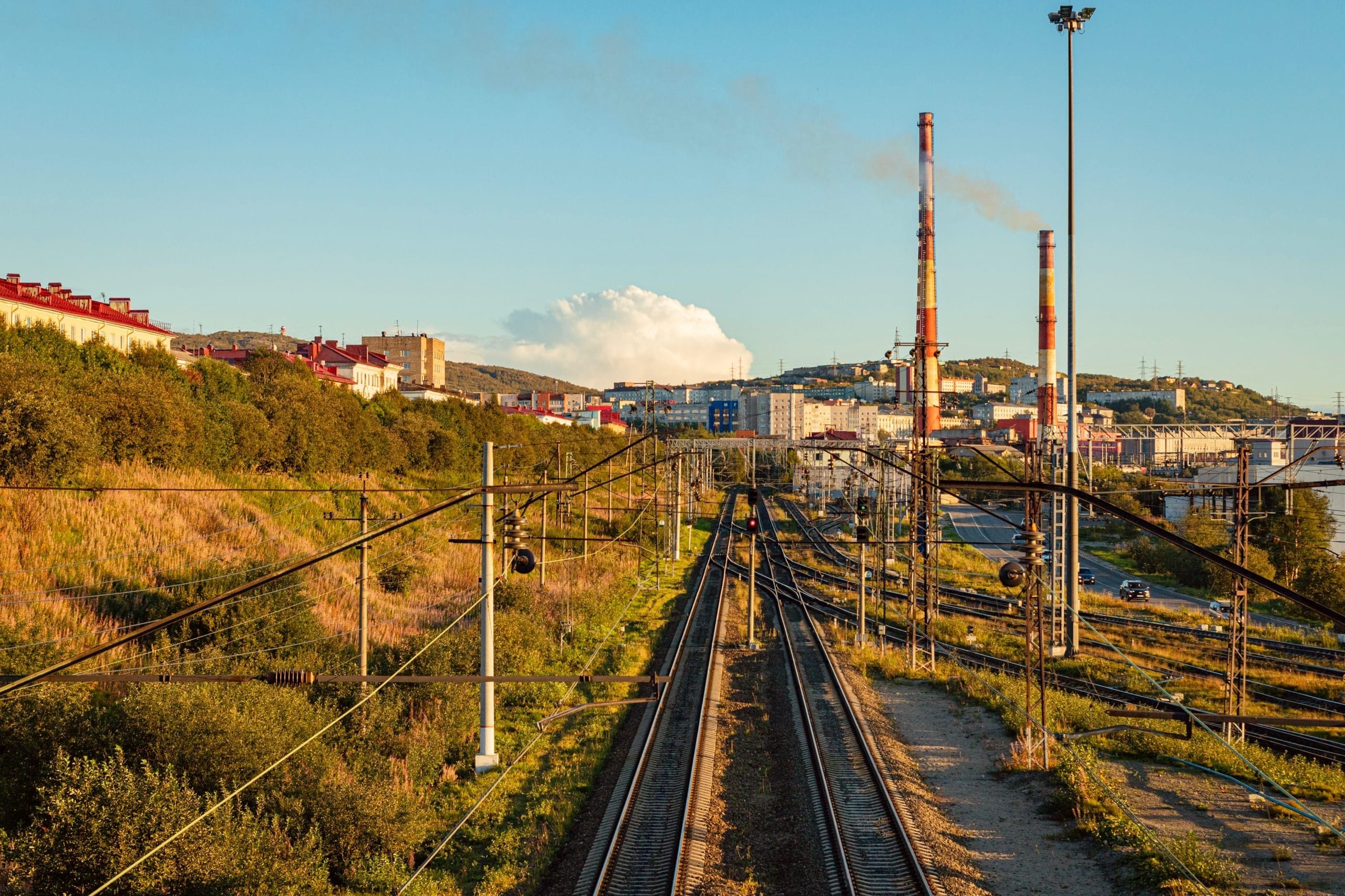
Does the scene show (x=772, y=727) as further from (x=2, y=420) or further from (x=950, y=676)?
(x=2, y=420)

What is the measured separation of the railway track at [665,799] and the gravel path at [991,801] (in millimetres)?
3752

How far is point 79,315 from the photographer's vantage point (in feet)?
153

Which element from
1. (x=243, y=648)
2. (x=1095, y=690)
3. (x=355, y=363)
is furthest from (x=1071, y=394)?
(x=355, y=363)

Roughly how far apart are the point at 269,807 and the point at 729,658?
14305 mm

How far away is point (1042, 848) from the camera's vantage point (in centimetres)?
1295

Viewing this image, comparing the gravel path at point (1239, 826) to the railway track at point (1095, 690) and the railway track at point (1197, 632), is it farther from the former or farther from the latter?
the railway track at point (1197, 632)

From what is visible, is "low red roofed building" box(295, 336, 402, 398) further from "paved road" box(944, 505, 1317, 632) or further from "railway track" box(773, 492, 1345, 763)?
"railway track" box(773, 492, 1345, 763)

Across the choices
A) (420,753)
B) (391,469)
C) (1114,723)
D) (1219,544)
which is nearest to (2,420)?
(420,753)

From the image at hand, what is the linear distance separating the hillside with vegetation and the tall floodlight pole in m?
11.6

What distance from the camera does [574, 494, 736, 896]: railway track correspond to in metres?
11.5

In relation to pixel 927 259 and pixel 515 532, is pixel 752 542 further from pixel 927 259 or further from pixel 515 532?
pixel 927 259

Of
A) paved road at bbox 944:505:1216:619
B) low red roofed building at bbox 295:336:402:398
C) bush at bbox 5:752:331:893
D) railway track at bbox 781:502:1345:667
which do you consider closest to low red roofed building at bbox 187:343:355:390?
low red roofed building at bbox 295:336:402:398

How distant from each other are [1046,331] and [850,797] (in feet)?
128

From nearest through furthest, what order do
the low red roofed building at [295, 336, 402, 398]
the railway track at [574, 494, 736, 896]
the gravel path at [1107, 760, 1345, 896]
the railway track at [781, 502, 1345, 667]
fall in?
the railway track at [574, 494, 736, 896]
the gravel path at [1107, 760, 1345, 896]
the railway track at [781, 502, 1345, 667]
the low red roofed building at [295, 336, 402, 398]
